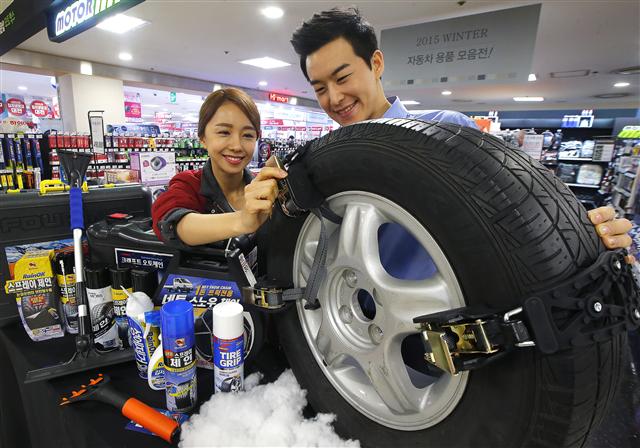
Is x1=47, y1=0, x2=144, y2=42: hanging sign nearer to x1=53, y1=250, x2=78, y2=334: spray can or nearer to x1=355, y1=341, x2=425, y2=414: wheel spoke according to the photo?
x1=53, y1=250, x2=78, y2=334: spray can

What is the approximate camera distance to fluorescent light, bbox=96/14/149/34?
209 inches

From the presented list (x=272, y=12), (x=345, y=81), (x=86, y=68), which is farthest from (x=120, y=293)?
(x=86, y=68)

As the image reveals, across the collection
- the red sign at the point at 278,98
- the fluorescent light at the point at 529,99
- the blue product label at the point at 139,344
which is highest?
the red sign at the point at 278,98

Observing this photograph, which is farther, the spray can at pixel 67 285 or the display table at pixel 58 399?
the spray can at pixel 67 285

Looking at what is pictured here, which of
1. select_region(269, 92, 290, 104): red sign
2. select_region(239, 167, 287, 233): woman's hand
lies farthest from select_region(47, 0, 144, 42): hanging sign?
select_region(269, 92, 290, 104): red sign

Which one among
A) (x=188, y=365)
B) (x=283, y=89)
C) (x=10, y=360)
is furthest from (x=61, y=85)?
(x=188, y=365)

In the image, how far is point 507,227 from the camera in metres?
0.46

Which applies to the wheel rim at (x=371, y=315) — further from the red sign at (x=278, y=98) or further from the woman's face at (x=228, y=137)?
the red sign at (x=278, y=98)

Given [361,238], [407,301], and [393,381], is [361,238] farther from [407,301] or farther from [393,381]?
[393,381]

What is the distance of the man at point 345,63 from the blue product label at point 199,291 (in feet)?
2.27

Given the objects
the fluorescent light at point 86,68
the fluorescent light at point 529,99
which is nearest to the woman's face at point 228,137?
the fluorescent light at point 86,68

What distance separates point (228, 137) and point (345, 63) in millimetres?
465

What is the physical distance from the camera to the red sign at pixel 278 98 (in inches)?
507

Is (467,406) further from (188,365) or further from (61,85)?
(61,85)
